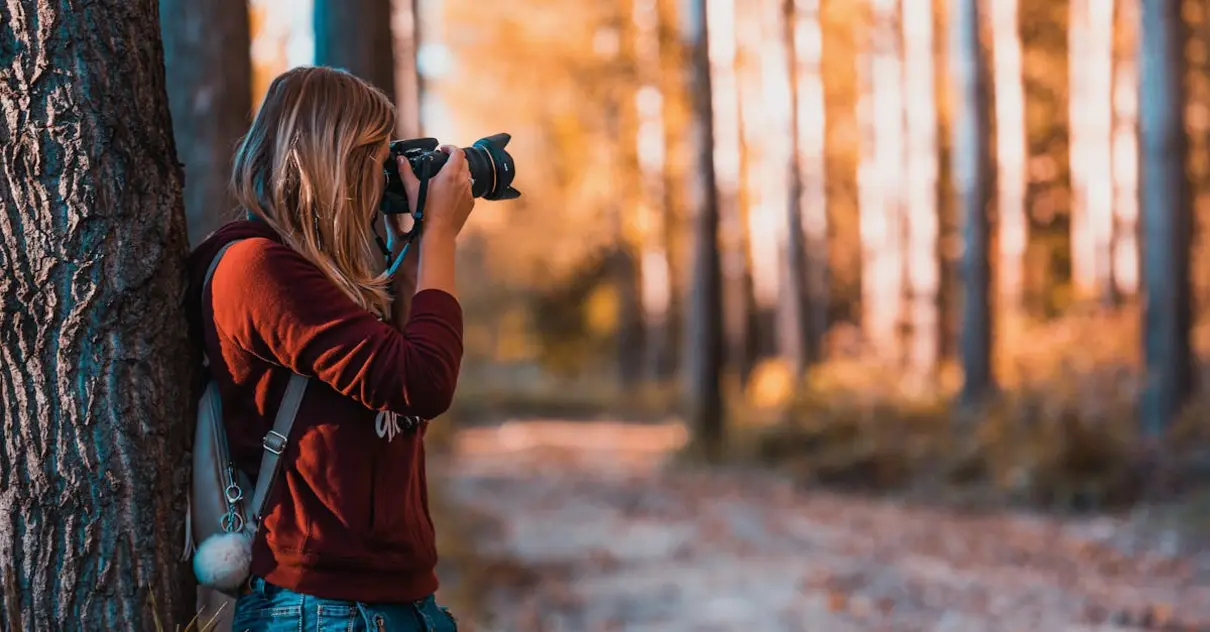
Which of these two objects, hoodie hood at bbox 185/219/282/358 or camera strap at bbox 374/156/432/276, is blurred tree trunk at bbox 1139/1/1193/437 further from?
hoodie hood at bbox 185/219/282/358

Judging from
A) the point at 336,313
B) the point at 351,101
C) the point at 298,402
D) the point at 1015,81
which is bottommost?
the point at 298,402

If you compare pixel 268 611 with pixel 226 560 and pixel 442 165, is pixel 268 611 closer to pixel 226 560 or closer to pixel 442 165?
pixel 226 560

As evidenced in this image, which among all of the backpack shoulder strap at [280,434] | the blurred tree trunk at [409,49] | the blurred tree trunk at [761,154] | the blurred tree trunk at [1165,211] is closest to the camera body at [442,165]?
the backpack shoulder strap at [280,434]

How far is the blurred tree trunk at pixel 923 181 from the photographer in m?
18.3

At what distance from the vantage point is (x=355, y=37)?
734 cm

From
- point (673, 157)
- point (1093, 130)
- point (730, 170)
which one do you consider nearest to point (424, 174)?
point (730, 170)

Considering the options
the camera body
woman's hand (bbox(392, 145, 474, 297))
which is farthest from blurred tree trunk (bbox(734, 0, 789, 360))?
woman's hand (bbox(392, 145, 474, 297))

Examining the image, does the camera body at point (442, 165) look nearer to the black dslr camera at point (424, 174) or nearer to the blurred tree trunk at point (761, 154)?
the black dslr camera at point (424, 174)

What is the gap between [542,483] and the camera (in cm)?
1390

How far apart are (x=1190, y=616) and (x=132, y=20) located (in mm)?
6235

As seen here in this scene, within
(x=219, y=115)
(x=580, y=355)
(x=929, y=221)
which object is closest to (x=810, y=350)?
(x=929, y=221)

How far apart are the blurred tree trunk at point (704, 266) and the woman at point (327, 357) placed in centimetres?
1195

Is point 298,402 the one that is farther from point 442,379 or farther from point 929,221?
point 929,221

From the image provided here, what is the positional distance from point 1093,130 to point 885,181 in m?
4.30
